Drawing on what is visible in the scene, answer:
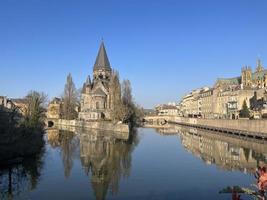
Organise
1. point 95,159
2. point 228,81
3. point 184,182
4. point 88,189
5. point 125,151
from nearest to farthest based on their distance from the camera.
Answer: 1. point 88,189
2. point 184,182
3. point 95,159
4. point 125,151
5. point 228,81

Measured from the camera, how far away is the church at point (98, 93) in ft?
328

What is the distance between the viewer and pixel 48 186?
73.8 ft

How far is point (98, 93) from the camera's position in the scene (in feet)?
335

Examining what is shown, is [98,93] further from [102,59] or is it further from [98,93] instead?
[102,59]

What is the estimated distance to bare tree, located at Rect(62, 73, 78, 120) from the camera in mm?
101750

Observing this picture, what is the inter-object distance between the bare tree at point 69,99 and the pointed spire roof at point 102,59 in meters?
12.2

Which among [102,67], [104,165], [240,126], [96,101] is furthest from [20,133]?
[102,67]

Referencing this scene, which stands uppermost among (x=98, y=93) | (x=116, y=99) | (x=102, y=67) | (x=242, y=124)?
(x=102, y=67)

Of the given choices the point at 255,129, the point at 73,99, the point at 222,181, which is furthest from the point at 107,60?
the point at 222,181

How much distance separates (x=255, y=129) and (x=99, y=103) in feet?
181

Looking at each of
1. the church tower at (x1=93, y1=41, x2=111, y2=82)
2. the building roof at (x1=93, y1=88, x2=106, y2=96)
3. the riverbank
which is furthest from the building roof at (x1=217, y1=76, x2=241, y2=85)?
the building roof at (x1=93, y1=88, x2=106, y2=96)

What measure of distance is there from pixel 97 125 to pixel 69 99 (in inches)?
883

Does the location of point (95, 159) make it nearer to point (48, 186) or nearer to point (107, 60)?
point (48, 186)

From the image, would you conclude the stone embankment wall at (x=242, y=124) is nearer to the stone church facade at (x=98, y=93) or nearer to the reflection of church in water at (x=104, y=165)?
the reflection of church in water at (x=104, y=165)
